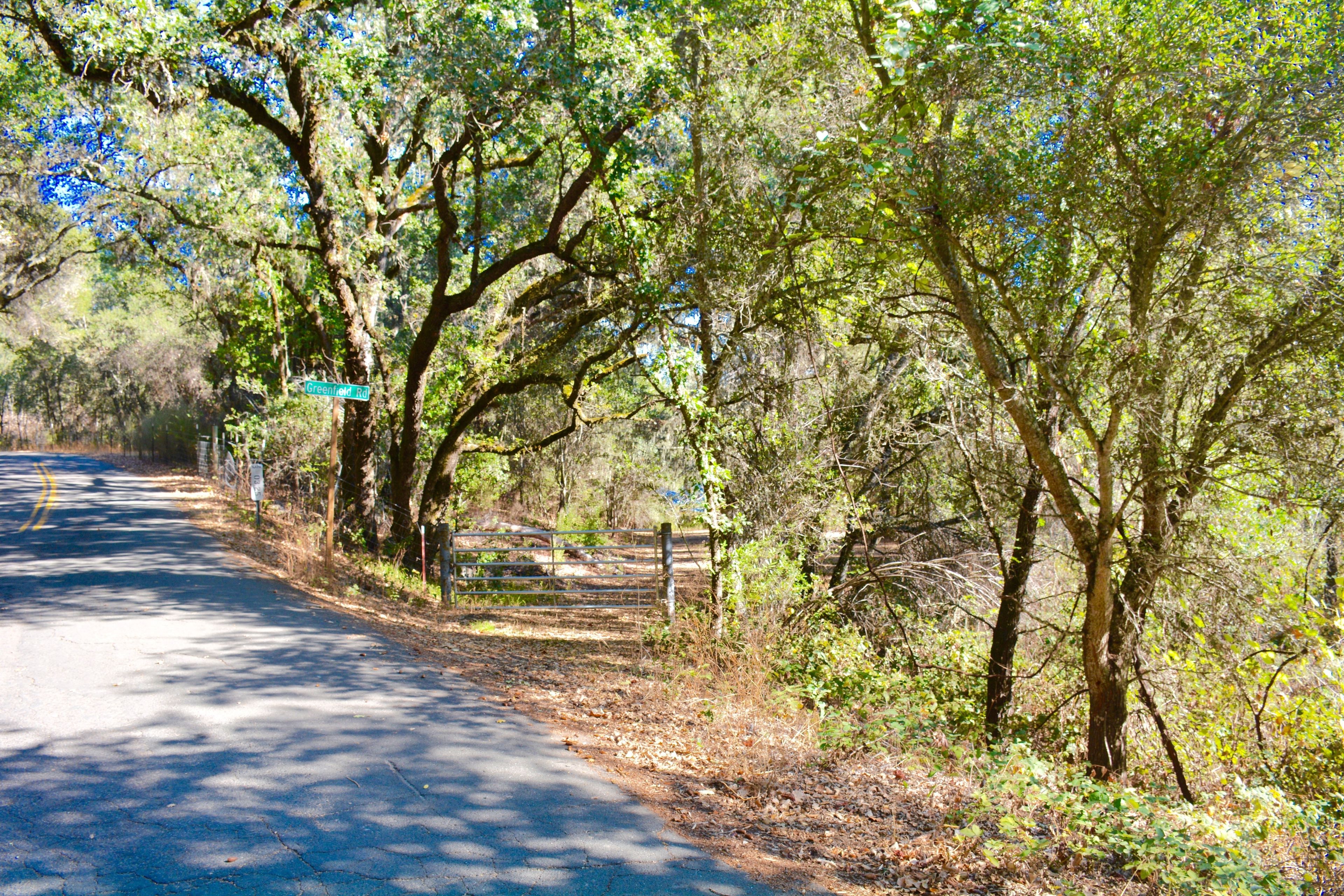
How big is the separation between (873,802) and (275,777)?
3843 millimetres

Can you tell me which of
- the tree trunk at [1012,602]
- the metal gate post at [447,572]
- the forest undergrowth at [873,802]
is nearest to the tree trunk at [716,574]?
the forest undergrowth at [873,802]

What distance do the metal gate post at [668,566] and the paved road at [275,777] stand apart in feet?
16.1

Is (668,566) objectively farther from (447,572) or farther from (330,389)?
(330,389)

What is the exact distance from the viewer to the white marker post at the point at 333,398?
10.7 m

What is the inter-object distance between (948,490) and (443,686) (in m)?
8.12

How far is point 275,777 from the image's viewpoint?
5.09m

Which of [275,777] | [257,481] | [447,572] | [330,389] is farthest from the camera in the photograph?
[257,481]

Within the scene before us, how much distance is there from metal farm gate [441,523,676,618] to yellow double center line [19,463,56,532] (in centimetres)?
775

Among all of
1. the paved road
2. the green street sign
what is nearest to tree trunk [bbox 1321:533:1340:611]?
the paved road

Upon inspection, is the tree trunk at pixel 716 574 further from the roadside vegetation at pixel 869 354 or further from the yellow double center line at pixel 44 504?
the yellow double center line at pixel 44 504

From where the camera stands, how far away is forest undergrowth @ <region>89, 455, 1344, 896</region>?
452 cm

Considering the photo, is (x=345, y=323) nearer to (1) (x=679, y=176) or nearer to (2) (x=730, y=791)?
(1) (x=679, y=176)

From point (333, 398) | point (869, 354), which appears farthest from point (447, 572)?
point (869, 354)

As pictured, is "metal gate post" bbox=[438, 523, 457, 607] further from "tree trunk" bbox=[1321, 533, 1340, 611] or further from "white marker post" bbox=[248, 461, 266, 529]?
"tree trunk" bbox=[1321, 533, 1340, 611]
